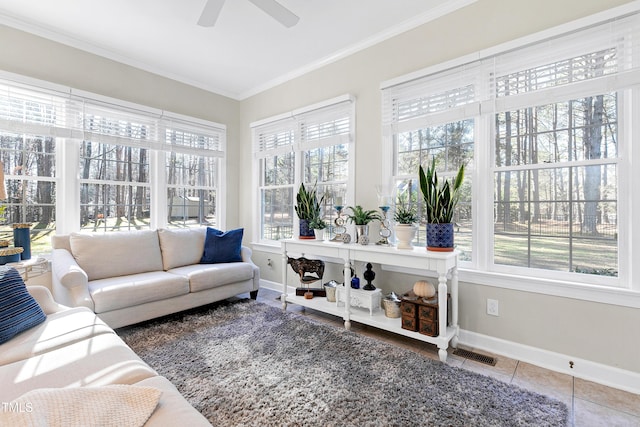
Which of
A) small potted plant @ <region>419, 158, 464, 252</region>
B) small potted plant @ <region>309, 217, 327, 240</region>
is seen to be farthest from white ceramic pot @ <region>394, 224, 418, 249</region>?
small potted plant @ <region>309, 217, 327, 240</region>

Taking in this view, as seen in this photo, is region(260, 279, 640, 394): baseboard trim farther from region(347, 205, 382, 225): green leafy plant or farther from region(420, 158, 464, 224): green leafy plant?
region(347, 205, 382, 225): green leafy plant

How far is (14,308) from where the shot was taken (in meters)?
1.57

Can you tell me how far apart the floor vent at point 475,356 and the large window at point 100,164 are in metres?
3.44

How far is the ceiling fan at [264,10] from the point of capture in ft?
6.64

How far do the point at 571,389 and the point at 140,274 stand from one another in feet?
11.9

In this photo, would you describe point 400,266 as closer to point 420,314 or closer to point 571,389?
point 420,314

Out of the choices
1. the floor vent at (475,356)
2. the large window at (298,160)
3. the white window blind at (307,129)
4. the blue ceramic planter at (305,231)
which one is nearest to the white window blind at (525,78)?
the white window blind at (307,129)

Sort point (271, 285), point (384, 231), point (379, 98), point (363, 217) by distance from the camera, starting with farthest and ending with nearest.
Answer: point (271, 285), point (379, 98), point (363, 217), point (384, 231)

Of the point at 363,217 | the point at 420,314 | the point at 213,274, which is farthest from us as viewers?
the point at 213,274

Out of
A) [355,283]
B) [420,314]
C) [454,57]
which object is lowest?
[420,314]

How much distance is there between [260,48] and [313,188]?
162 centimetres

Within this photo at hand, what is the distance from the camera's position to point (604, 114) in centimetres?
204

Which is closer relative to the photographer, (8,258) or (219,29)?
(8,258)

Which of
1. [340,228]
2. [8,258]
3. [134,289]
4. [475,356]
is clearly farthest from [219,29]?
[475,356]
